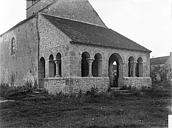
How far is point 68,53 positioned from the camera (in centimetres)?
1614

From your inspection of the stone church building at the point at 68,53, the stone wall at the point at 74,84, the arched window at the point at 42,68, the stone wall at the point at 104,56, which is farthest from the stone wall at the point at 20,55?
the stone wall at the point at 104,56

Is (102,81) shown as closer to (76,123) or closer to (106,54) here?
(106,54)

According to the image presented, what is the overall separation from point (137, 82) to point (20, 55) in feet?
38.7

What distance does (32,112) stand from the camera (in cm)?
1030

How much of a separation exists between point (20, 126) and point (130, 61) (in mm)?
14806

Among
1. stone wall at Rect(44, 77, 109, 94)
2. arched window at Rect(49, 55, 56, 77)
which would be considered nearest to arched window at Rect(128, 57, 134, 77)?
stone wall at Rect(44, 77, 109, 94)

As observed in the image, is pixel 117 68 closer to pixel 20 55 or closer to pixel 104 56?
pixel 104 56

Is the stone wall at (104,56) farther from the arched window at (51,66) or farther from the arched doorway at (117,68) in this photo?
the arched window at (51,66)

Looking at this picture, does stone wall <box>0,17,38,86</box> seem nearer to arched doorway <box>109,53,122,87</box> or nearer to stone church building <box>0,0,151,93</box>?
stone church building <box>0,0,151,93</box>

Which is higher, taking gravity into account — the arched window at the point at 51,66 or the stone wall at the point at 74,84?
the arched window at the point at 51,66

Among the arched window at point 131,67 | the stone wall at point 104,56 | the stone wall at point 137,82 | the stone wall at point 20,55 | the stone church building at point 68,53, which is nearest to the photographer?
the stone wall at point 104,56

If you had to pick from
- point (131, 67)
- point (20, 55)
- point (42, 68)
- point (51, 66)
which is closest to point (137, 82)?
point (131, 67)

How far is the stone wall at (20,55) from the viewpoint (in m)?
20.5

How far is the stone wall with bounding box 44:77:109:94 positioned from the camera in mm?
15828
